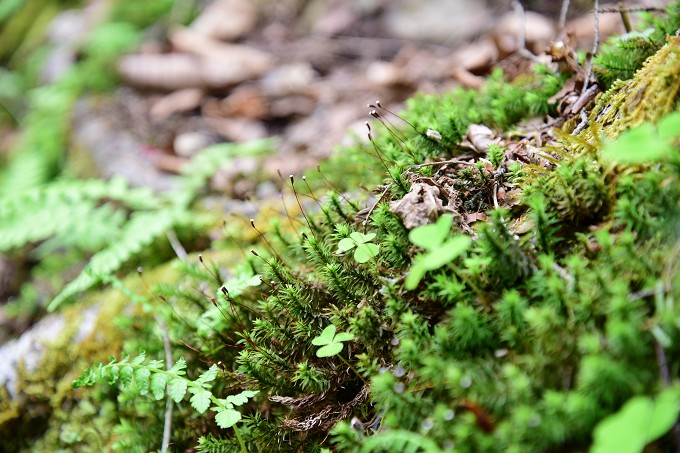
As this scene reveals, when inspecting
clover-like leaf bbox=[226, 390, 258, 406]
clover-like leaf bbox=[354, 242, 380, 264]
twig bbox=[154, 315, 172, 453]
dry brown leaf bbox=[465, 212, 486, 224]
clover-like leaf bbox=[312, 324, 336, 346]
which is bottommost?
twig bbox=[154, 315, 172, 453]

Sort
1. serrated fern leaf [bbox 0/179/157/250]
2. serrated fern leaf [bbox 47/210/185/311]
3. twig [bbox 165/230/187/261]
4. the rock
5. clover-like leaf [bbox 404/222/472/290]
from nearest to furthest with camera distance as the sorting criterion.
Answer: clover-like leaf [bbox 404/222/472/290] → the rock → serrated fern leaf [bbox 47/210/185/311] → twig [bbox 165/230/187/261] → serrated fern leaf [bbox 0/179/157/250]

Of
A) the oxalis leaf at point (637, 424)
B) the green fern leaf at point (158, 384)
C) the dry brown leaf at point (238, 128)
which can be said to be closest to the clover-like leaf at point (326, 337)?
the green fern leaf at point (158, 384)

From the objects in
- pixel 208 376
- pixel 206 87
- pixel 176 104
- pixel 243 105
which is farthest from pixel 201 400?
pixel 206 87

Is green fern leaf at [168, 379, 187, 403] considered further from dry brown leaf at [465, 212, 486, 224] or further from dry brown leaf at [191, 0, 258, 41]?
dry brown leaf at [191, 0, 258, 41]

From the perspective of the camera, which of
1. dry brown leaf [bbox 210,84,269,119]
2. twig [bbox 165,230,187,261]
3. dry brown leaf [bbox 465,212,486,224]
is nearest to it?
dry brown leaf [bbox 465,212,486,224]

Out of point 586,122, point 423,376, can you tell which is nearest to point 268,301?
point 423,376

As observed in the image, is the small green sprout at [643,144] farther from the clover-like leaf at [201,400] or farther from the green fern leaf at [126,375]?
the green fern leaf at [126,375]

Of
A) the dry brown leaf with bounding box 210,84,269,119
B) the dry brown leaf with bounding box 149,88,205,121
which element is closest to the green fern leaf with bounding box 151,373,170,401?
the dry brown leaf with bounding box 210,84,269,119
